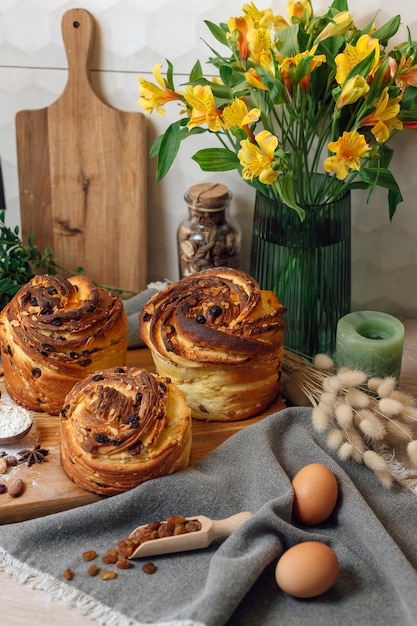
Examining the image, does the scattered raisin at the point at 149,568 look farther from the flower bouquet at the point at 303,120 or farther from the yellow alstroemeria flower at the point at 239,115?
the yellow alstroemeria flower at the point at 239,115

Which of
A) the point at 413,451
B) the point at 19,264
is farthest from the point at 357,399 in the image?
the point at 19,264

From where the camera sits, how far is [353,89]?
56.5 inches

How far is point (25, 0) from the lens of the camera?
6.37ft

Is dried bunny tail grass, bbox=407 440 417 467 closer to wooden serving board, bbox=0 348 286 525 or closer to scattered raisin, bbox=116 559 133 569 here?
wooden serving board, bbox=0 348 286 525

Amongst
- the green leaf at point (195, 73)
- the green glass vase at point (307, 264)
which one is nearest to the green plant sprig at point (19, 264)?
the green glass vase at point (307, 264)

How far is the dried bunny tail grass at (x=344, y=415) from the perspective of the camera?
4.90ft

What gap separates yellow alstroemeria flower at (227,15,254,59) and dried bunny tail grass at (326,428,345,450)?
2.52 feet

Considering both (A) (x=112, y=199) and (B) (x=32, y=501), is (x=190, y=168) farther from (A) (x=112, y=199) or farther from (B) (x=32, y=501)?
(B) (x=32, y=501)

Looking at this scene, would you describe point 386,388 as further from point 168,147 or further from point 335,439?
Result: point 168,147

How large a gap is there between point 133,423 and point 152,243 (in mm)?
875

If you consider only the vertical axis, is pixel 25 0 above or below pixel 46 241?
above

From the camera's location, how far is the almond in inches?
56.0

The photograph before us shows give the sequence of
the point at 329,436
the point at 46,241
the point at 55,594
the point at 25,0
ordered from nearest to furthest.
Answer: the point at 55,594, the point at 329,436, the point at 25,0, the point at 46,241

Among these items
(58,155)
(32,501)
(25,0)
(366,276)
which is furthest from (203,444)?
(25,0)
